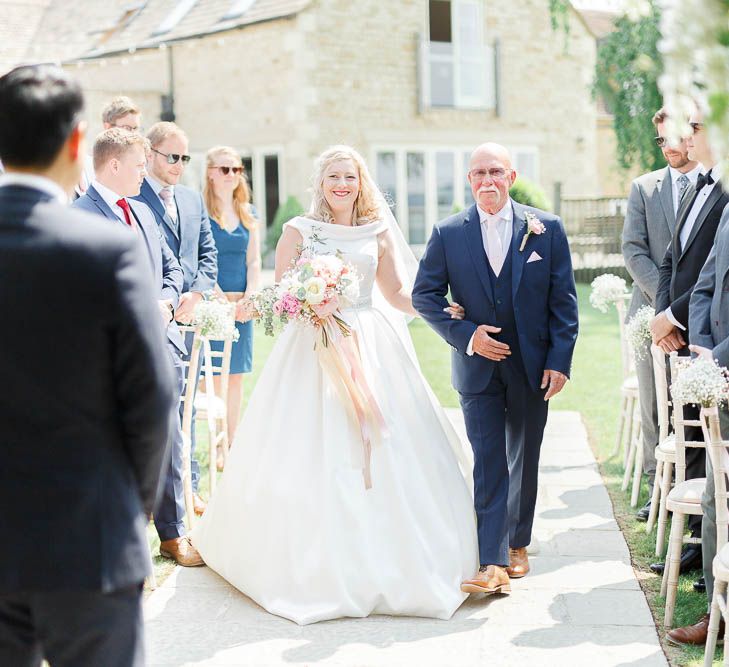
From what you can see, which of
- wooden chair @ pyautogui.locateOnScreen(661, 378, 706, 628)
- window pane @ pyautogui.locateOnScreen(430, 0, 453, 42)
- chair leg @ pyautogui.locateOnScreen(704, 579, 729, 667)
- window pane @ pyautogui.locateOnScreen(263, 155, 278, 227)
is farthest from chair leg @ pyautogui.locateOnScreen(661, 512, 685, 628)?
window pane @ pyautogui.locateOnScreen(430, 0, 453, 42)

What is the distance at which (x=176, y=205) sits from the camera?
21.8 feet

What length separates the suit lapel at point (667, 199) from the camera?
21.9 ft

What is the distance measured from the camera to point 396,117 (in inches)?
1043

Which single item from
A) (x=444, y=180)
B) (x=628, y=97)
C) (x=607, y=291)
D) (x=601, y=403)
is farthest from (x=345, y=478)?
Result: (x=444, y=180)

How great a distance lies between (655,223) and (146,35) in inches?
975

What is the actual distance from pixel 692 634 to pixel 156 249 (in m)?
3.20

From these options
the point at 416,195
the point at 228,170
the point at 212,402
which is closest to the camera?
the point at 212,402

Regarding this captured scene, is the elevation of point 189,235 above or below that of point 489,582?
above

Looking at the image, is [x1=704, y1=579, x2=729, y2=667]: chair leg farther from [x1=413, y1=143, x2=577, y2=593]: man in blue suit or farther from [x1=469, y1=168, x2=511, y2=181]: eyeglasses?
[x1=469, y1=168, x2=511, y2=181]: eyeglasses

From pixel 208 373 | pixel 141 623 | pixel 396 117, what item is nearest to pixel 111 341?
pixel 141 623

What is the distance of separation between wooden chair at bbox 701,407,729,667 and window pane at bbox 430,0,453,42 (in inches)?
973

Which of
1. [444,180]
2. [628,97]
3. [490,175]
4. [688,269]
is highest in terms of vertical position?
[628,97]

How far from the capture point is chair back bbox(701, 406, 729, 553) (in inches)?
166

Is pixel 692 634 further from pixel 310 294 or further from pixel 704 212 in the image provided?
pixel 310 294
